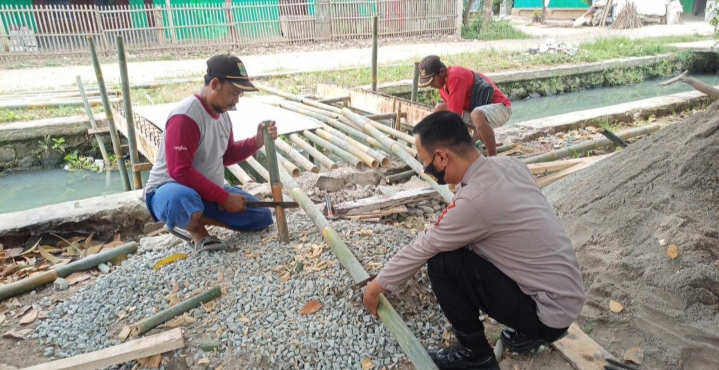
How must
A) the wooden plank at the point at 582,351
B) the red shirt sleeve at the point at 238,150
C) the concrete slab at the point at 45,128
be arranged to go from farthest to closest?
the concrete slab at the point at 45,128, the red shirt sleeve at the point at 238,150, the wooden plank at the point at 582,351

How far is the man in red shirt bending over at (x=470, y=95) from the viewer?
487cm

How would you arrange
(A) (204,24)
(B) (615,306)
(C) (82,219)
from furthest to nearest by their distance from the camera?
1. (A) (204,24)
2. (C) (82,219)
3. (B) (615,306)

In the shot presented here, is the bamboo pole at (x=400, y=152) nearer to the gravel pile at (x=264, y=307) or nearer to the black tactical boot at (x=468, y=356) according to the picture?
the gravel pile at (x=264, y=307)

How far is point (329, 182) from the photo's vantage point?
5.11 m

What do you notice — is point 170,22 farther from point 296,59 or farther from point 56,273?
point 56,273

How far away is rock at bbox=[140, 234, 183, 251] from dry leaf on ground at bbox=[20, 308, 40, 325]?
0.88 m

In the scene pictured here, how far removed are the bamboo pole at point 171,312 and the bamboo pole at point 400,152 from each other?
2139mm

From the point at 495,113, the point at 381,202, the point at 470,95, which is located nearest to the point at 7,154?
the point at 381,202

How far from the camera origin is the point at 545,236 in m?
2.05

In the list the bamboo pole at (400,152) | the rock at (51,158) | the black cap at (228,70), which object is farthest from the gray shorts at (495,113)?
the rock at (51,158)

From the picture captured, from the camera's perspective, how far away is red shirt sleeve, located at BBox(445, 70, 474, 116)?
4.93m

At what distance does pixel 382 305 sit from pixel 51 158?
26.6 ft

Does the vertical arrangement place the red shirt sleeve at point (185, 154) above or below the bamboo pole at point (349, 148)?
above

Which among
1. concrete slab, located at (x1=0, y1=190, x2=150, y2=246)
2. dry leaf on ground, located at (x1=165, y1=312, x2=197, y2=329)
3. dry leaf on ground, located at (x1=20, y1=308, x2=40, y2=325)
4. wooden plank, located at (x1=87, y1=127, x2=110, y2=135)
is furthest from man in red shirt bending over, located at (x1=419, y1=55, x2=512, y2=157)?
wooden plank, located at (x1=87, y1=127, x2=110, y2=135)
